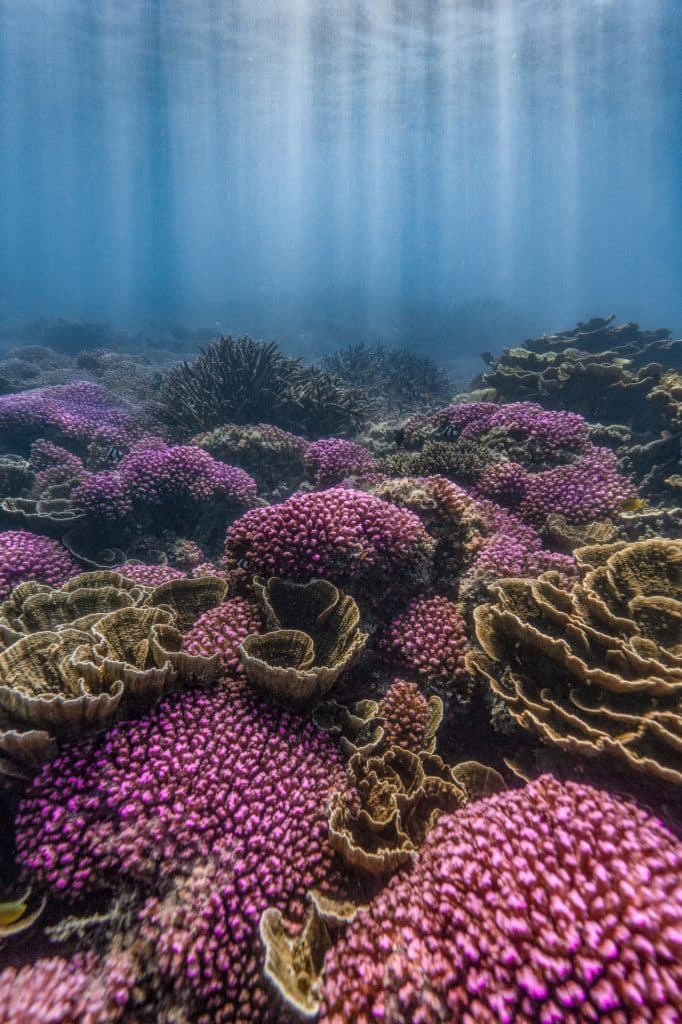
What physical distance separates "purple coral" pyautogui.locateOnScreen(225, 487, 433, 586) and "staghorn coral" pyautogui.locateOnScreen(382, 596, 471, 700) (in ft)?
1.32

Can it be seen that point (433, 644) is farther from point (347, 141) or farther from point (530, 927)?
point (347, 141)

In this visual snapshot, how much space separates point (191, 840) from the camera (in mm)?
2451

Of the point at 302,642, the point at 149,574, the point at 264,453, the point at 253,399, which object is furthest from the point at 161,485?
the point at 302,642

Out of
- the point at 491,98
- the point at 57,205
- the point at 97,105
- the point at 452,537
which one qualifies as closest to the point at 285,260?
the point at 57,205

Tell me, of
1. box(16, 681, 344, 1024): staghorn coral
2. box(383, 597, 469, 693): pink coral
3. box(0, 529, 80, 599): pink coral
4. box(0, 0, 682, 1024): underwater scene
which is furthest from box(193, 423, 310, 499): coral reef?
box(16, 681, 344, 1024): staghorn coral

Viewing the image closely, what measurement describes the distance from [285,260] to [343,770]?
135675 millimetres

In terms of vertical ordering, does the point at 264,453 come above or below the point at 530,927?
above

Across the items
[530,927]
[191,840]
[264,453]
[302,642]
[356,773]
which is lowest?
[191,840]

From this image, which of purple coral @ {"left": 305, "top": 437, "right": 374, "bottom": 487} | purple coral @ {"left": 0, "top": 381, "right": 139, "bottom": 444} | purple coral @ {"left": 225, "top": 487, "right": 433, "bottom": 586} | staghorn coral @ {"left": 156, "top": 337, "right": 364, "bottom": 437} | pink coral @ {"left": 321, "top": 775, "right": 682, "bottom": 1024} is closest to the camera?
pink coral @ {"left": 321, "top": 775, "right": 682, "bottom": 1024}

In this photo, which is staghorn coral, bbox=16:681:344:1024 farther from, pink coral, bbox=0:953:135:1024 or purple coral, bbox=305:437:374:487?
purple coral, bbox=305:437:374:487

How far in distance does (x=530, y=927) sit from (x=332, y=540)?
2.77m

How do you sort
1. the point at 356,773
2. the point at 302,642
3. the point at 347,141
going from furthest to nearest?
the point at 347,141
the point at 302,642
the point at 356,773

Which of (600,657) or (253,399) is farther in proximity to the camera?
(253,399)

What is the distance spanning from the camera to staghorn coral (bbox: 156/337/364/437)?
33.1 ft
